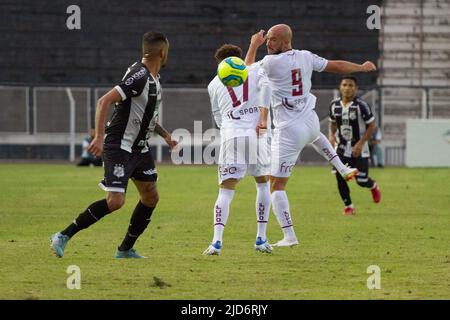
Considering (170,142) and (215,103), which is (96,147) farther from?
(215,103)

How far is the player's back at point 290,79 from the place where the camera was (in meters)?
12.0

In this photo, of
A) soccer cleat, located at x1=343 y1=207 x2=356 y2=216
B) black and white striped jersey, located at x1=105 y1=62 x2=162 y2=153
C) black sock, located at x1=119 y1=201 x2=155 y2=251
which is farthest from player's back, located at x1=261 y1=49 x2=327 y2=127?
soccer cleat, located at x1=343 y1=207 x2=356 y2=216

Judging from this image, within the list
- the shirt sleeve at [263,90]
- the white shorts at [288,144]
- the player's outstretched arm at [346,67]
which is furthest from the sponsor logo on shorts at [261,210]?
the player's outstretched arm at [346,67]

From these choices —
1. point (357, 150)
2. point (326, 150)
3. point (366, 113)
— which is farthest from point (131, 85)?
point (366, 113)

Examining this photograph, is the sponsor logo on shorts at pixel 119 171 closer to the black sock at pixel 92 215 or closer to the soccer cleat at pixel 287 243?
the black sock at pixel 92 215

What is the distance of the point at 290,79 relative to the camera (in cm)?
1211

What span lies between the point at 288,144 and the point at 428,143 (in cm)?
2258

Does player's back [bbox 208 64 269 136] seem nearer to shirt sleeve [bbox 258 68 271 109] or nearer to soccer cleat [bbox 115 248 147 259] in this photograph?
shirt sleeve [bbox 258 68 271 109]

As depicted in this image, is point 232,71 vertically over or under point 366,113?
over

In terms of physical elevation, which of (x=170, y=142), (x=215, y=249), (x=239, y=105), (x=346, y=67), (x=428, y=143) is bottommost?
(x=428, y=143)

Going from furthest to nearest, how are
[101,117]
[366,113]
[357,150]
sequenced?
[366,113]
[357,150]
[101,117]

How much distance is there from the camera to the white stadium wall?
33719mm

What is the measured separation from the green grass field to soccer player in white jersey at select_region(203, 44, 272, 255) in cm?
54
